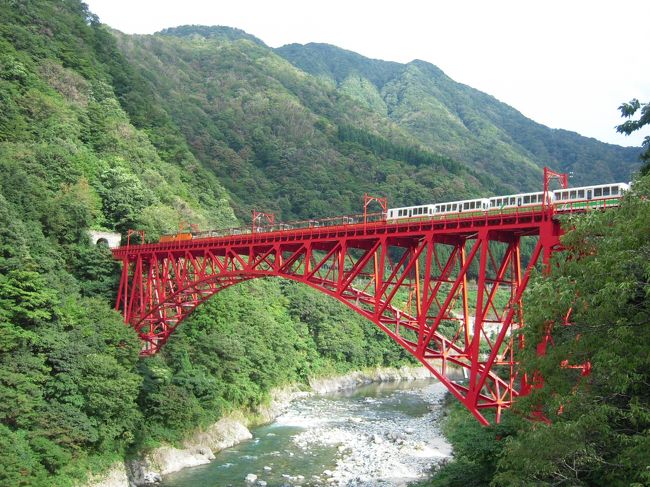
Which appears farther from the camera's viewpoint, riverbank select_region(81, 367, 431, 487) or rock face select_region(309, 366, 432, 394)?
rock face select_region(309, 366, 432, 394)

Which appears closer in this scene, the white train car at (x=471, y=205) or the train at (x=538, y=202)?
the train at (x=538, y=202)

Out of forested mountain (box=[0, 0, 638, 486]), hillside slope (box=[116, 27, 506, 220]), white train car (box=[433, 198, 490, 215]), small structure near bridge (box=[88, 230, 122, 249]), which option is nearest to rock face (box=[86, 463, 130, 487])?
forested mountain (box=[0, 0, 638, 486])

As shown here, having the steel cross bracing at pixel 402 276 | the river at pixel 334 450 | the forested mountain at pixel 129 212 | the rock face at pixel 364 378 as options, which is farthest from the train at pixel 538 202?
the rock face at pixel 364 378

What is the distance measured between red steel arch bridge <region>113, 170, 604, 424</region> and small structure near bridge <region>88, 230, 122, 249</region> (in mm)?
3158

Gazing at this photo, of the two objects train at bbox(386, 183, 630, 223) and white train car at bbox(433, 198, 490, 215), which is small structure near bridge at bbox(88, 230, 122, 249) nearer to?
train at bbox(386, 183, 630, 223)

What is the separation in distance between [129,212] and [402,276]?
98.0 feet

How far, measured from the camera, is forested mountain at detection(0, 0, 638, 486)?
2480cm

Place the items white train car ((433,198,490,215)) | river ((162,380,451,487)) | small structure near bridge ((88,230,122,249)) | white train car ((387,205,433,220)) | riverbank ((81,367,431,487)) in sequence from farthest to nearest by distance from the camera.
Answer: small structure near bridge ((88,230,122,249))
river ((162,380,451,487))
riverbank ((81,367,431,487))
white train car ((387,205,433,220))
white train car ((433,198,490,215))

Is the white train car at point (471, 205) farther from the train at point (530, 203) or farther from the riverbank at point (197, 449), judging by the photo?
the riverbank at point (197, 449)

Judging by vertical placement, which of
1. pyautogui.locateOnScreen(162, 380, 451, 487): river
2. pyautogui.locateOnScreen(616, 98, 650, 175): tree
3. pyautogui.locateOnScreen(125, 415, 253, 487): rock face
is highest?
pyautogui.locateOnScreen(616, 98, 650, 175): tree

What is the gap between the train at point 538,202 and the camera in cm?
1733

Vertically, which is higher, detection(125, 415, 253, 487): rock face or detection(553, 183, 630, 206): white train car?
detection(553, 183, 630, 206): white train car

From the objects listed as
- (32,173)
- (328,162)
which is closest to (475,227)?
(32,173)

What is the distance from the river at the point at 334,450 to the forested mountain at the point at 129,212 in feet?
9.37
